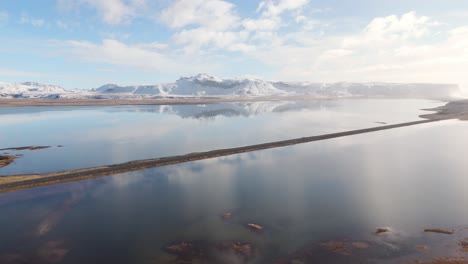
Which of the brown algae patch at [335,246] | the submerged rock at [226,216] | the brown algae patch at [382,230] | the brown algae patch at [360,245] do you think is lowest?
the brown algae patch at [335,246]

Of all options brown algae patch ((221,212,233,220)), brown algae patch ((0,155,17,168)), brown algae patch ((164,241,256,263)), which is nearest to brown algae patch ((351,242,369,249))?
brown algae patch ((164,241,256,263))

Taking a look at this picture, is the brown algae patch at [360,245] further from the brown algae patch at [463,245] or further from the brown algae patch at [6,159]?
the brown algae patch at [6,159]

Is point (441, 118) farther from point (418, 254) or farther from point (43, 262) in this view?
point (43, 262)

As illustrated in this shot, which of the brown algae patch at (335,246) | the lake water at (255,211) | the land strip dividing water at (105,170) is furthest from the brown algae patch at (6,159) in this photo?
the brown algae patch at (335,246)

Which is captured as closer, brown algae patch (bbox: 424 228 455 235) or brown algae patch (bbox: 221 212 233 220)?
brown algae patch (bbox: 424 228 455 235)

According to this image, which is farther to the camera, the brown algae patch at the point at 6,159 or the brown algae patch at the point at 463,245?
the brown algae patch at the point at 6,159

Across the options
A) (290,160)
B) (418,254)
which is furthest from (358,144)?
(418,254)

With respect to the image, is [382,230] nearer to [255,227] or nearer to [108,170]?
[255,227]

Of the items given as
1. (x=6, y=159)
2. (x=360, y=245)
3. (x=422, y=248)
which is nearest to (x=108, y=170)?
(x=6, y=159)

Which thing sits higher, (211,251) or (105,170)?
(105,170)

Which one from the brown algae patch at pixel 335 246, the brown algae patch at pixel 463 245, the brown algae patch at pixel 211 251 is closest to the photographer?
the brown algae patch at pixel 211 251

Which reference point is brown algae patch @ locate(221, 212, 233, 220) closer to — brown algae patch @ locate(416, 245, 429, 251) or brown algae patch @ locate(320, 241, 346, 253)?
brown algae patch @ locate(320, 241, 346, 253)
